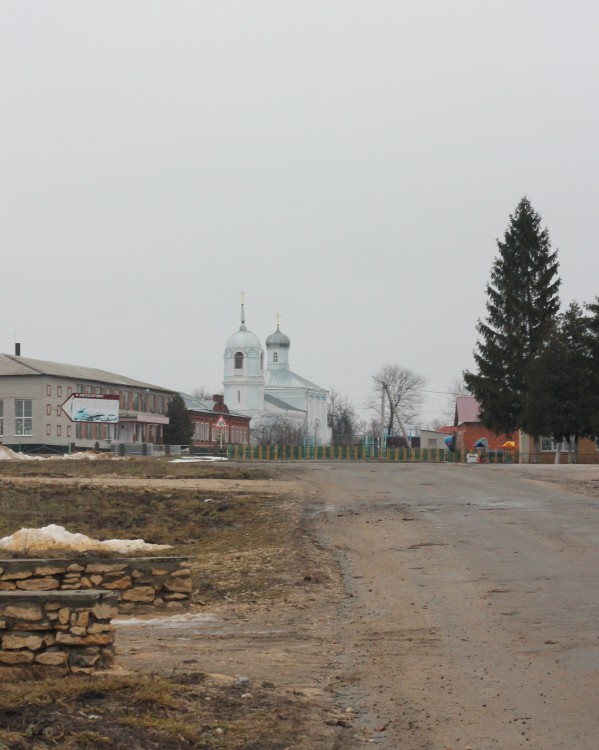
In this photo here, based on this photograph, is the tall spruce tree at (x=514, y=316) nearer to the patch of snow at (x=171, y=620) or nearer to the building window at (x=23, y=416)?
the building window at (x=23, y=416)

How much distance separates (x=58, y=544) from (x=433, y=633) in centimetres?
892

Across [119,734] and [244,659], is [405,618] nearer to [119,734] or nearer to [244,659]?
[244,659]

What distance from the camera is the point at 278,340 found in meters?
177

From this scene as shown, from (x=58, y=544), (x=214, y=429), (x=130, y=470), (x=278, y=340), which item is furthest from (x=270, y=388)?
(x=58, y=544)

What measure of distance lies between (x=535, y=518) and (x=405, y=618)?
9440mm

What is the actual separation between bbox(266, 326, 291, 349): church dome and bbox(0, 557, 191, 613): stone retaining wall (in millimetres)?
161773

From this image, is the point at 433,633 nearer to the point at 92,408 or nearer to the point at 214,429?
the point at 92,408

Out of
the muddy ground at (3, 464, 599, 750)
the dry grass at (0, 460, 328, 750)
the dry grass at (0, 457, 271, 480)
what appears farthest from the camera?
the dry grass at (0, 457, 271, 480)

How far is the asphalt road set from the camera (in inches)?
337

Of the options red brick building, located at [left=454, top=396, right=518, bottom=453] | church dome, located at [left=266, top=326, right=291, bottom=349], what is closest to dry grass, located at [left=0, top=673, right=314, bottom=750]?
red brick building, located at [left=454, top=396, right=518, bottom=453]

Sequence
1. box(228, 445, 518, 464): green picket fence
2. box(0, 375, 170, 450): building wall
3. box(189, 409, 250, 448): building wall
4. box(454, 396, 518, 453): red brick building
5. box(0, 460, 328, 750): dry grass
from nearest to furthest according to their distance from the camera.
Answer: box(0, 460, 328, 750): dry grass, box(228, 445, 518, 464): green picket fence, box(454, 396, 518, 453): red brick building, box(0, 375, 170, 450): building wall, box(189, 409, 250, 448): building wall

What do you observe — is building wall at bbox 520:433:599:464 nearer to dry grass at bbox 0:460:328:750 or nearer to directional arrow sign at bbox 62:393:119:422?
directional arrow sign at bbox 62:393:119:422

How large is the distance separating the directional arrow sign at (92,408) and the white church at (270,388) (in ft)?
201

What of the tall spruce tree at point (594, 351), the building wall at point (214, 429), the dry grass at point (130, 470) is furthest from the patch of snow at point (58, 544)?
the building wall at point (214, 429)
